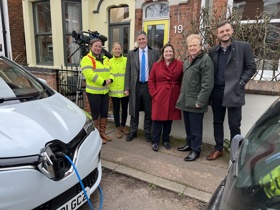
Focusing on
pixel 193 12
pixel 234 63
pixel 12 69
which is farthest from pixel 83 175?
pixel 193 12

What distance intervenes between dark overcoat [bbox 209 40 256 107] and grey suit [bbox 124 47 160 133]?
128cm

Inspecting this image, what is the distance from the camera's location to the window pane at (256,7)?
5016 mm

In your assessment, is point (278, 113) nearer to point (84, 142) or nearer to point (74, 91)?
point (84, 142)

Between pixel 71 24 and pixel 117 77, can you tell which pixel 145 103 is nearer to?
pixel 117 77

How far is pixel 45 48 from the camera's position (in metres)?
8.95

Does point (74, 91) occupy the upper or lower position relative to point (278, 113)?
lower

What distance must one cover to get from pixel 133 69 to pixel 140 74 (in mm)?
143

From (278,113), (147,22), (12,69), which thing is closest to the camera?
(278,113)

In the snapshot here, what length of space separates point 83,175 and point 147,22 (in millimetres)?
5816

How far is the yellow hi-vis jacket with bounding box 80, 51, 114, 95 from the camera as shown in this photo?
11.9ft

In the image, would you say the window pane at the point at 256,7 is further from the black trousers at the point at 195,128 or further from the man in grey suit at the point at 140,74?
the black trousers at the point at 195,128

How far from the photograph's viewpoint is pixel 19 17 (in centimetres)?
963

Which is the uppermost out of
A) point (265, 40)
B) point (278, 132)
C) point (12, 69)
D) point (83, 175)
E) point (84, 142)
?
point (265, 40)

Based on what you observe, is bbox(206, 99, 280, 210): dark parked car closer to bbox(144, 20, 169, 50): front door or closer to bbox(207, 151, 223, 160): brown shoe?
bbox(207, 151, 223, 160): brown shoe
